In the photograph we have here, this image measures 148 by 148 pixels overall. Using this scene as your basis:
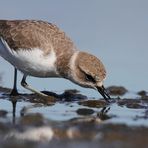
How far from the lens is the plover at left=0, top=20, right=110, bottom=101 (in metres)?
12.7

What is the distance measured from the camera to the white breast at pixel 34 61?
12.7 m

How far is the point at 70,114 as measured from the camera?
11609mm

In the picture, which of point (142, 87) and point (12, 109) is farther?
point (142, 87)

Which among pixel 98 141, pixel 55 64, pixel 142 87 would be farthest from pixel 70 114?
pixel 142 87

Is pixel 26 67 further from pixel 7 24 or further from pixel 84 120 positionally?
pixel 84 120

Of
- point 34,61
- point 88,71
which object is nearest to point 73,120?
point 88,71

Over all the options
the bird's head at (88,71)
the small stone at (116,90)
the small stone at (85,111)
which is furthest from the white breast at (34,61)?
the small stone at (116,90)

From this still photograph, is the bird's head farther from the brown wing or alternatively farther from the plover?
the brown wing

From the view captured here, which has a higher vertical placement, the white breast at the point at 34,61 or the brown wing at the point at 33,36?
the brown wing at the point at 33,36

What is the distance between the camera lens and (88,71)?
1258 cm

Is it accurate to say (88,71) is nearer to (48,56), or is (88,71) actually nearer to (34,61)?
(48,56)

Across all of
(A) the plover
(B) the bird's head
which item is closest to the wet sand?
(B) the bird's head

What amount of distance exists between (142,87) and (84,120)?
419cm

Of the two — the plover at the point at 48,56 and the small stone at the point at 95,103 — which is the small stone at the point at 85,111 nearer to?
the small stone at the point at 95,103
